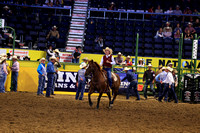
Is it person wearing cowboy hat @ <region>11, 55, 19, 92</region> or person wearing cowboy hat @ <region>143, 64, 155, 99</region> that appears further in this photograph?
person wearing cowboy hat @ <region>143, 64, 155, 99</region>

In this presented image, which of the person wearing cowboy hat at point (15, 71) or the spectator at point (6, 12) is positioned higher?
the spectator at point (6, 12)

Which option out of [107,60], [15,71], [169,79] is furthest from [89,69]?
[15,71]

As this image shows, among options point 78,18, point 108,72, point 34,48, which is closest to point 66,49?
point 34,48

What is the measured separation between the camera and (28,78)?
65.1 ft

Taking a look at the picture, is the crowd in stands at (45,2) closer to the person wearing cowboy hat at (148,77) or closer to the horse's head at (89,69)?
the person wearing cowboy hat at (148,77)

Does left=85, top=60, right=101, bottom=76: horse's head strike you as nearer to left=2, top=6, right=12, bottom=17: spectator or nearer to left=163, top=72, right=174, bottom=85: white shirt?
left=163, top=72, right=174, bottom=85: white shirt

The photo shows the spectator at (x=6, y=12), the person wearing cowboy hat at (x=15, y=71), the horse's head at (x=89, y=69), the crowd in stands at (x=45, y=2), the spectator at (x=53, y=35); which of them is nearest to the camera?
the horse's head at (x=89, y=69)

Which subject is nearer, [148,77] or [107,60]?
[107,60]

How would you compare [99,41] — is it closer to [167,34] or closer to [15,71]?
[167,34]

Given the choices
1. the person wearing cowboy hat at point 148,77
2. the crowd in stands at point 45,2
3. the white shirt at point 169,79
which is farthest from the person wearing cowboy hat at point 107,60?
the crowd in stands at point 45,2

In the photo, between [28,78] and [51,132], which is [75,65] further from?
[51,132]

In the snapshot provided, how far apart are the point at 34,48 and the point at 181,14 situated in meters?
11.2

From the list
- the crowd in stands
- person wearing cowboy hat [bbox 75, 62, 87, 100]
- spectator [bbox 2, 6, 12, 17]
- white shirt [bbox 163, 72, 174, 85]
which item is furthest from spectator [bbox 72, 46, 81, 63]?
spectator [bbox 2, 6, 12, 17]

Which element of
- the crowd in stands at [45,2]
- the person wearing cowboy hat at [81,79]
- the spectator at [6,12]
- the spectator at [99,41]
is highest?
the crowd in stands at [45,2]
